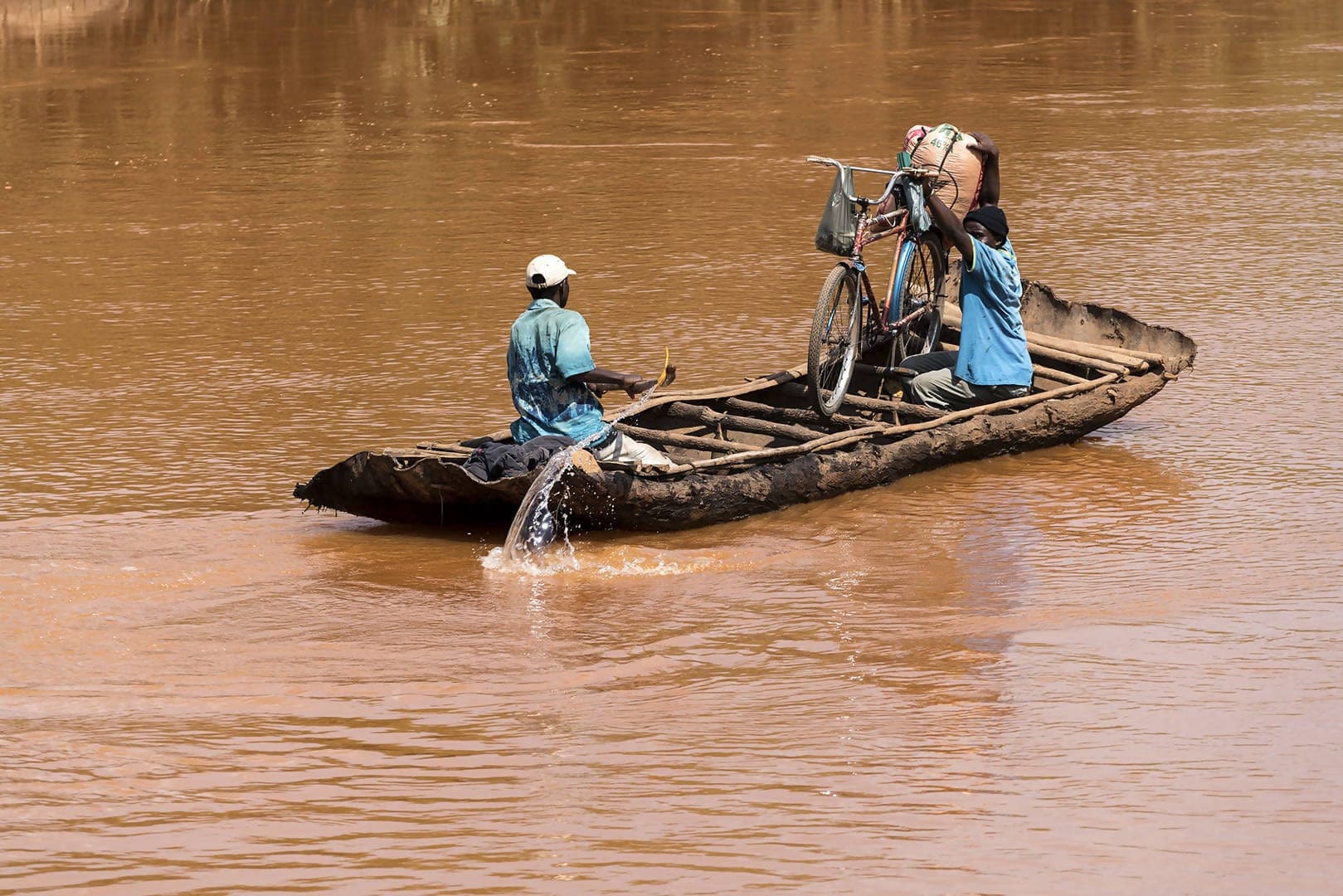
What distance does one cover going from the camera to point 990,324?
31.0ft

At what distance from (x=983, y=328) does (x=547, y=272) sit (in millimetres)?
2497

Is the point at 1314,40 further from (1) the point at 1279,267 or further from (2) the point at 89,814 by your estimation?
(2) the point at 89,814

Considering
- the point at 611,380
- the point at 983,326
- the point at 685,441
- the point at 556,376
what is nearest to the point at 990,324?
the point at 983,326

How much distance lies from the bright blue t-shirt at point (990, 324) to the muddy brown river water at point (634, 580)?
1.64 ft

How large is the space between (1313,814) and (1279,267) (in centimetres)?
856

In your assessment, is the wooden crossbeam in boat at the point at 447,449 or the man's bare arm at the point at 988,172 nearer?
the wooden crossbeam in boat at the point at 447,449

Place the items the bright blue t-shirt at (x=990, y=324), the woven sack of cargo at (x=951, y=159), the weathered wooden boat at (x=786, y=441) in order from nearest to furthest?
the weathered wooden boat at (x=786, y=441) → the bright blue t-shirt at (x=990, y=324) → the woven sack of cargo at (x=951, y=159)

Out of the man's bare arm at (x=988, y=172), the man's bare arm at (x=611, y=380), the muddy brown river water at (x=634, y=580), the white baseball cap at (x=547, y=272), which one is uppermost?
the man's bare arm at (x=988, y=172)

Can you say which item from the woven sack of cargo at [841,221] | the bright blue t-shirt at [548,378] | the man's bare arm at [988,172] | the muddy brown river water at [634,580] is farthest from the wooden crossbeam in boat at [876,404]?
the bright blue t-shirt at [548,378]

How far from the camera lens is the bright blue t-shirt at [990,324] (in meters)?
9.43

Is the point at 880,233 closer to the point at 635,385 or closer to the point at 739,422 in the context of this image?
the point at 739,422

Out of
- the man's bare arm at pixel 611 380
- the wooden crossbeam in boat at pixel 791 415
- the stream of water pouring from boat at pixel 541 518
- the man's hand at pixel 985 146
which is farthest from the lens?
the man's hand at pixel 985 146

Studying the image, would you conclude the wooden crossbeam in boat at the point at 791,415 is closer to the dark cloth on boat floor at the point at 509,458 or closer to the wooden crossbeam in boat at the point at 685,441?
the wooden crossbeam in boat at the point at 685,441

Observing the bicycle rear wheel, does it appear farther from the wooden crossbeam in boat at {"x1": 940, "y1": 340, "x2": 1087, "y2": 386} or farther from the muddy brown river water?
the muddy brown river water
